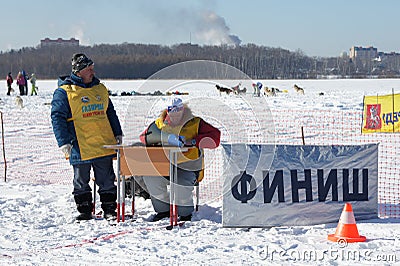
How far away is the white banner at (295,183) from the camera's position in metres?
6.00

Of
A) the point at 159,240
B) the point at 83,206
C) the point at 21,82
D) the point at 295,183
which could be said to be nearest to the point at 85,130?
the point at 83,206

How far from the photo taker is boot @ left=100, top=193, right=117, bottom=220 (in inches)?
258

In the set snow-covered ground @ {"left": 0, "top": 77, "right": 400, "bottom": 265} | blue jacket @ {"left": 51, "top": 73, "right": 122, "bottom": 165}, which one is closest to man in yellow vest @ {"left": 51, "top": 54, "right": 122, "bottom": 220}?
blue jacket @ {"left": 51, "top": 73, "right": 122, "bottom": 165}

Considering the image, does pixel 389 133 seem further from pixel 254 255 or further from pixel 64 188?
pixel 254 255

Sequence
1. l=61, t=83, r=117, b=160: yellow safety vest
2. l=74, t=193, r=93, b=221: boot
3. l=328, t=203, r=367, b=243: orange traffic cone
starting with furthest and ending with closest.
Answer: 1. l=74, t=193, r=93, b=221: boot
2. l=61, t=83, r=117, b=160: yellow safety vest
3. l=328, t=203, r=367, b=243: orange traffic cone

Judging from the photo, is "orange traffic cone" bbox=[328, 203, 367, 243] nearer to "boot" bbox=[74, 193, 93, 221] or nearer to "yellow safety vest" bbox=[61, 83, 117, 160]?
"yellow safety vest" bbox=[61, 83, 117, 160]

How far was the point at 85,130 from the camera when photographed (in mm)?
6391

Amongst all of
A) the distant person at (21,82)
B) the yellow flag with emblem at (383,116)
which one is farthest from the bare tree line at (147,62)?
the yellow flag with emblem at (383,116)

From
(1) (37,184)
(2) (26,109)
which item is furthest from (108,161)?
(2) (26,109)

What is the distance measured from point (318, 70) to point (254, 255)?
112 metres

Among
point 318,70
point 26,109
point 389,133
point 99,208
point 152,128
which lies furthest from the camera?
point 318,70

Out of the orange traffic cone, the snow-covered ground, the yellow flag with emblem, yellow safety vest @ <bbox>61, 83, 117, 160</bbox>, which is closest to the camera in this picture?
the snow-covered ground

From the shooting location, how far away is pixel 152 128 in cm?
643

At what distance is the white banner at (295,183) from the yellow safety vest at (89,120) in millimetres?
1367
